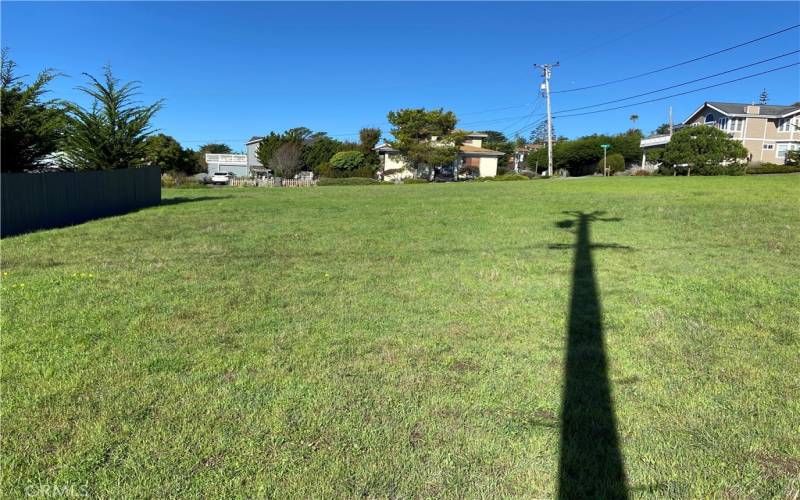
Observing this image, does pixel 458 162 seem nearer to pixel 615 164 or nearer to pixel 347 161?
pixel 347 161

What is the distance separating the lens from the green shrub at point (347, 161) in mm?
51031

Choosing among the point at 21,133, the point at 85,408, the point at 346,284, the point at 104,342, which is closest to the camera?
the point at 85,408

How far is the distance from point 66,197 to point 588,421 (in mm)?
13840

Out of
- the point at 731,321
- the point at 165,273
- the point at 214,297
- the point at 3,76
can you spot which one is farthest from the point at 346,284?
the point at 3,76

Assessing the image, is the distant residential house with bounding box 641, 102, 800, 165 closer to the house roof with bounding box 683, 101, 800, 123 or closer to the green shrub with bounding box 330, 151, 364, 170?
the house roof with bounding box 683, 101, 800, 123

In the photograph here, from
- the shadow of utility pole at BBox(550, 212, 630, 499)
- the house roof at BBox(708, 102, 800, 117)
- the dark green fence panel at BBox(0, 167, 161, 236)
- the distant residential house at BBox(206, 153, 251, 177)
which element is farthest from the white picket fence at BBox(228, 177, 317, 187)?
the house roof at BBox(708, 102, 800, 117)

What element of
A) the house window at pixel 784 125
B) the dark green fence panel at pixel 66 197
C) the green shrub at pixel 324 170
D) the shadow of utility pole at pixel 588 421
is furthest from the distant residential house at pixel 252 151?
the shadow of utility pole at pixel 588 421

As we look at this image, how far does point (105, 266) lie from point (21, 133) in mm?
8451

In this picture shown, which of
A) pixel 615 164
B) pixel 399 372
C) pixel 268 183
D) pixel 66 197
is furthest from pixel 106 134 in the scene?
pixel 615 164

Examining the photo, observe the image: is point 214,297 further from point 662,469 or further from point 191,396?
point 662,469

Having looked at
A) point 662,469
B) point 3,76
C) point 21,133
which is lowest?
point 662,469

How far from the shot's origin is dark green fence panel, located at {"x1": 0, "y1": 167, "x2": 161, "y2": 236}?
10.8 metres

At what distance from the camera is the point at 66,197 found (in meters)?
12.6

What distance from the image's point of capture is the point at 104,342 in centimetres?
385
